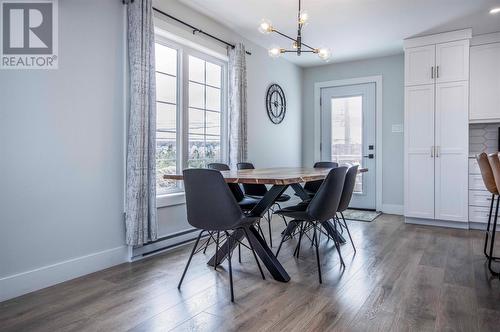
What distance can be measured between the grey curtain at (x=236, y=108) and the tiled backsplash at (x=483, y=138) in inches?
121

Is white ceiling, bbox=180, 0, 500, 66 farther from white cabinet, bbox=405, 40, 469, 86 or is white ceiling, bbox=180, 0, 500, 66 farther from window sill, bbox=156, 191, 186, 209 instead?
window sill, bbox=156, 191, 186, 209

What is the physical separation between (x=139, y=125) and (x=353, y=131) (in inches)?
154

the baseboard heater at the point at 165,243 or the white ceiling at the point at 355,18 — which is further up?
the white ceiling at the point at 355,18

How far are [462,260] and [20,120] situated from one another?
3.62 metres

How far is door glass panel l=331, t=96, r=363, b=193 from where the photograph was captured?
5570 mm

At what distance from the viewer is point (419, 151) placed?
4.43m

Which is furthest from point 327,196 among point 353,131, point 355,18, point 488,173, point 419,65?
point 353,131

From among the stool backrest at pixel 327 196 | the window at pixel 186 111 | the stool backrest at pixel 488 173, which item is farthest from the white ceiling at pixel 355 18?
the stool backrest at pixel 327 196

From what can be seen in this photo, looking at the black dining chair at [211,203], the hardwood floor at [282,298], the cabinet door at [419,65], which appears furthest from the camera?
the cabinet door at [419,65]

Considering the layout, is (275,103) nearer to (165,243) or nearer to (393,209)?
(393,209)

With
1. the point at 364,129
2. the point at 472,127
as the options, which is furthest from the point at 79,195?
the point at 472,127

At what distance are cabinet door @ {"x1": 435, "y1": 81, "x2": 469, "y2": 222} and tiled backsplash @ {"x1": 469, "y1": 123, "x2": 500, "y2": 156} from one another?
0.38m

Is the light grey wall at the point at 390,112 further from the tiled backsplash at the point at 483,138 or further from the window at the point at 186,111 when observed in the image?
the window at the point at 186,111

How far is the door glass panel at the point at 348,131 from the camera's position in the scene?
219 inches
